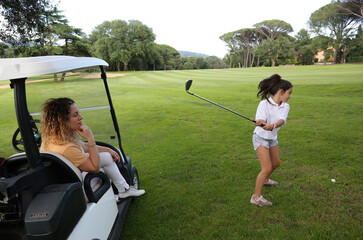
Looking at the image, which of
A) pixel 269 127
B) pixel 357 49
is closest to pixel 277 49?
pixel 357 49

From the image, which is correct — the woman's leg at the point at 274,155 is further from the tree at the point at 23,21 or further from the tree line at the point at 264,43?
the tree line at the point at 264,43

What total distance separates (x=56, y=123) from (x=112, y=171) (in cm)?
80

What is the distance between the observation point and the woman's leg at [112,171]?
93.0 inches

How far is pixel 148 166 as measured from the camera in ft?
13.3

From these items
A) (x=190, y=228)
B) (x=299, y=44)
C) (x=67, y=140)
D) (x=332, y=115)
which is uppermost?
(x=299, y=44)

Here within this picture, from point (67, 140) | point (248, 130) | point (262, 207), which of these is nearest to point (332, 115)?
point (248, 130)

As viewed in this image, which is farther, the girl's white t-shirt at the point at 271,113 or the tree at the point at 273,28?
the tree at the point at 273,28

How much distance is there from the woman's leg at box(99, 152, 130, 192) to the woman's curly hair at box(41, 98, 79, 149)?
19.0 inches

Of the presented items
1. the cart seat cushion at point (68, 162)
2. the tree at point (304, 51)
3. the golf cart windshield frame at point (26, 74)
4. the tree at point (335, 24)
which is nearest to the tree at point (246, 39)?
the tree at point (304, 51)

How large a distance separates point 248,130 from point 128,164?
392 cm

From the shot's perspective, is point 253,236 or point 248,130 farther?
point 248,130

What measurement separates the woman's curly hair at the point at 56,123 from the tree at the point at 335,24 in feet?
153

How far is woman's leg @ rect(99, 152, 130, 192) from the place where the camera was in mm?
2363

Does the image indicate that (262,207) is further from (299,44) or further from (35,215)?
(299,44)
